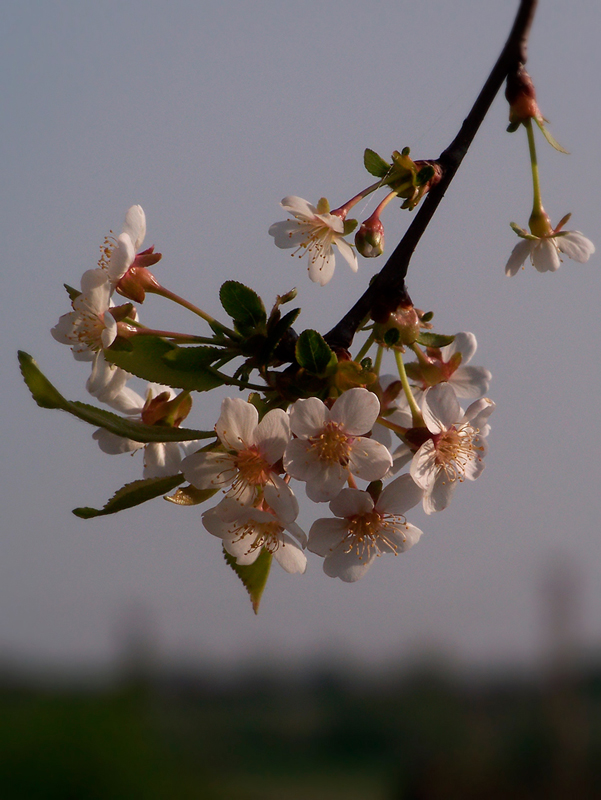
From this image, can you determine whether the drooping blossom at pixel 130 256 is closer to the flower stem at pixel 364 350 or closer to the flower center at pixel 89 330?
the flower center at pixel 89 330

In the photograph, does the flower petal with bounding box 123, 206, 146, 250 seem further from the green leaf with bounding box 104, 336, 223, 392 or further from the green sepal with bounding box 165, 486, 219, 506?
the green sepal with bounding box 165, 486, 219, 506

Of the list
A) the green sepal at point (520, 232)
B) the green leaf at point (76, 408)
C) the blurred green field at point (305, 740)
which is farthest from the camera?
the blurred green field at point (305, 740)

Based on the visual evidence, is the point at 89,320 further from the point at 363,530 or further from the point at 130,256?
the point at 363,530

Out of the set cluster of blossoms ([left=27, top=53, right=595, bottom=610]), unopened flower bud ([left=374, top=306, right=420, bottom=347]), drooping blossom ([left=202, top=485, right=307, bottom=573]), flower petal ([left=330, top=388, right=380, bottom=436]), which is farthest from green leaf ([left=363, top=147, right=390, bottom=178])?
drooping blossom ([left=202, top=485, right=307, bottom=573])

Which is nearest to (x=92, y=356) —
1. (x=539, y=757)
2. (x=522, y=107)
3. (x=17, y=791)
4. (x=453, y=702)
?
(x=522, y=107)

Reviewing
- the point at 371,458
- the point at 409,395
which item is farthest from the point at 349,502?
the point at 409,395

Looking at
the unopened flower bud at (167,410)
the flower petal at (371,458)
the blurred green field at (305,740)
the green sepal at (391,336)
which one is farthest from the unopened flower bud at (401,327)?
the blurred green field at (305,740)

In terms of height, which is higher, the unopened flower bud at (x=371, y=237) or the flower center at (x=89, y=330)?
the unopened flower bud at (x=371, y=237)
